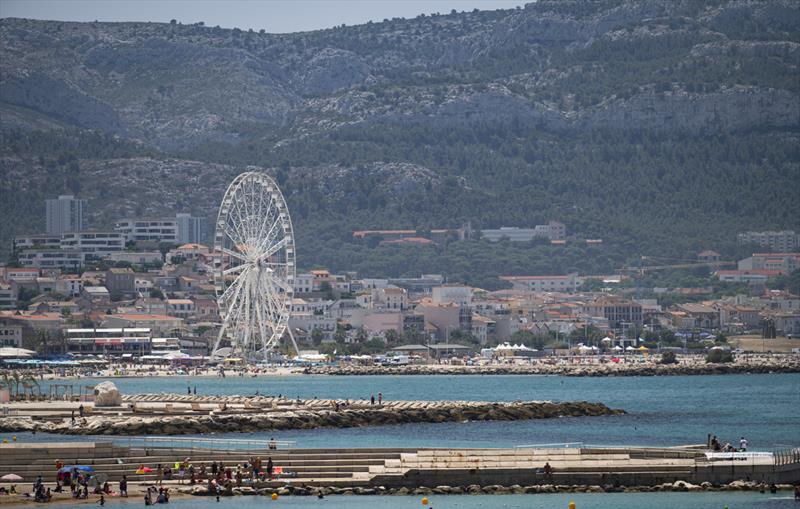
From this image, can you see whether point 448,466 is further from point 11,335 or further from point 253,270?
point 11,335

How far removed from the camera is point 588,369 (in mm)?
150125

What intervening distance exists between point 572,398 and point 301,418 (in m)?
32.1

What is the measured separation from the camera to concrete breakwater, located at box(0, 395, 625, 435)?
7475 cm

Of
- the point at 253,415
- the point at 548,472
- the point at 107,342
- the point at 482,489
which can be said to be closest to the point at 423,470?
the point at 482,489

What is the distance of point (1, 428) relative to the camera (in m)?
75.6

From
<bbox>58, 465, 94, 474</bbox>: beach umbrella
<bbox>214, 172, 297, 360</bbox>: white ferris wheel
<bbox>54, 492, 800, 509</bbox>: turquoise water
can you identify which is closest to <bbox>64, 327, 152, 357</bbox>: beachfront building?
<bbox>214, 172, 297, 360</bbox>: white ferris wheel

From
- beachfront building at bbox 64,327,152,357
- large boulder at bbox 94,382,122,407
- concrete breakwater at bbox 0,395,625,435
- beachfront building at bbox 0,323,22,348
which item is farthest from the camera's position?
beachfront building at bbox 0,323,22,348

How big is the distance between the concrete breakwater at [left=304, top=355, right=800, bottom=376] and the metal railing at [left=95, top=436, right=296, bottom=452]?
79452 millimetres

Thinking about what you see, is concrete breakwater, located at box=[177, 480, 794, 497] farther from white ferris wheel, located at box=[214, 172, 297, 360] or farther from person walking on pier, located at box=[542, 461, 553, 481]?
white ferris wheel, located at box=[214, 172, 297, 360]

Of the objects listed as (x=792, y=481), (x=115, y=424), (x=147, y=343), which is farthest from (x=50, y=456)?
(x=147, y=343)

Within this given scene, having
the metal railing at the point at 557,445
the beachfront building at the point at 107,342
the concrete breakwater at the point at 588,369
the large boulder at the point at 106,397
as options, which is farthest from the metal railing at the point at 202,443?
the beachfront building at the point at 107,342

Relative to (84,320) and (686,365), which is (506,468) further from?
(84,320)

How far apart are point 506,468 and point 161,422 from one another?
20.8 metres

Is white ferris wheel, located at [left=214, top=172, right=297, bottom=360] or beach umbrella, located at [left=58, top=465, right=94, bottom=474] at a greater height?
white ferris wheel, located at [left=214, top=172, right=297, bottom=360]
